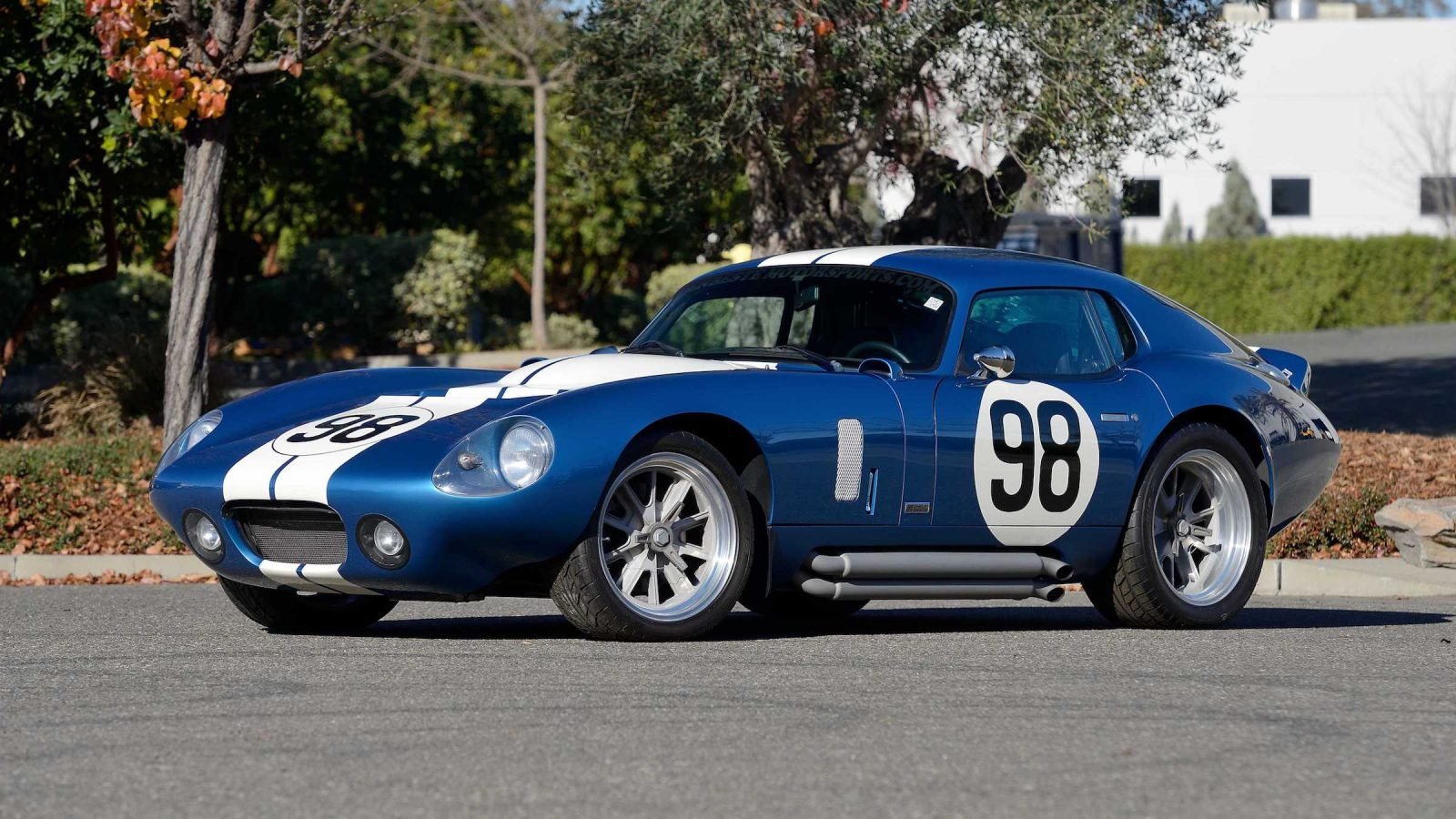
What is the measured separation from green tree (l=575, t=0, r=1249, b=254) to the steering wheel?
4977 mm

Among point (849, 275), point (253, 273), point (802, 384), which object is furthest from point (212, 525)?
point (253, 273)

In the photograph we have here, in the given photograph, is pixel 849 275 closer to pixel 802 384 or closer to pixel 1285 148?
pixel 802 384

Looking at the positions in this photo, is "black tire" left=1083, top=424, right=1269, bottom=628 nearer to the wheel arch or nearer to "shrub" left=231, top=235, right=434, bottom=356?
the wheel arch

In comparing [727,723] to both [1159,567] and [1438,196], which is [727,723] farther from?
[1438,196]

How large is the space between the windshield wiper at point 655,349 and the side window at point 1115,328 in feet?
5.45

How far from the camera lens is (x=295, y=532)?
6.44 m

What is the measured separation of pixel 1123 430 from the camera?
7.40 meters

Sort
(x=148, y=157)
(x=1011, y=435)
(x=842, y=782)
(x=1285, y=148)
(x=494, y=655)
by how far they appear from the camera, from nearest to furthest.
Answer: (x=842, y=782)
(x=494, y=655)
(x=1011, y=435)
(x=148, y=157)
(x=1285, y=148)

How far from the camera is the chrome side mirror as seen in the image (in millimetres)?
7078

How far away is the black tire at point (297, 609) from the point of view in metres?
7.21

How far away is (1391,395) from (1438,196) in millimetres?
25581

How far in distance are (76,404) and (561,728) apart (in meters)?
11.8

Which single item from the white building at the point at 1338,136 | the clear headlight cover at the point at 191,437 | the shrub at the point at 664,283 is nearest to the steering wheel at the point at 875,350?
the clear headlight cover at the point at 191,437

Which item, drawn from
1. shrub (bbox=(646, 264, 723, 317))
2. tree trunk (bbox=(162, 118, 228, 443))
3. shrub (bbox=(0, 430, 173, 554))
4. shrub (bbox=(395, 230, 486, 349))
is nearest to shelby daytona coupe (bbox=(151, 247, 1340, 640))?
shrub (bbox=(0, 430, 173, 554))
